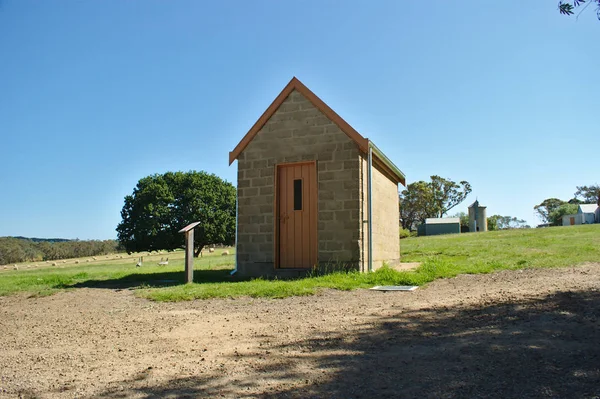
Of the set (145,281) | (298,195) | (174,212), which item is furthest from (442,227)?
(145,281)

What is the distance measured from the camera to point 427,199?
59.2m

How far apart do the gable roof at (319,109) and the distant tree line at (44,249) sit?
36.2 m

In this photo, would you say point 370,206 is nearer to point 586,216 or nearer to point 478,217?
point 478,217

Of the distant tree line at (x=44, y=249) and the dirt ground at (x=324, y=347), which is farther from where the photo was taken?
the distant tree line at (x=44, y=249)

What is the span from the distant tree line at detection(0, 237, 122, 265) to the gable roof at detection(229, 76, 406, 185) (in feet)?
119

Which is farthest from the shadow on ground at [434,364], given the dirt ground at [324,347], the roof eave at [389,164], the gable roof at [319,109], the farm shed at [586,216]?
the farm shed at [586,216]

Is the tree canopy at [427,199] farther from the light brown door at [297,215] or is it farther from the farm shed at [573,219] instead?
the light brown door at [297,215]

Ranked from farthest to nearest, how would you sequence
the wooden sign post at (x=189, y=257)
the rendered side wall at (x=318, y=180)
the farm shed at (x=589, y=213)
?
the farm shed at (x=589, y=213) → the rendered side wall at (x=318, y=180) → the wooden sign post at (x=189, y=257)

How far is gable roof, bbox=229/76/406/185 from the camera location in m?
11.2

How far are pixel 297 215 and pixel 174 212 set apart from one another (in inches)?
1152

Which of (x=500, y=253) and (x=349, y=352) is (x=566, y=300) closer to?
(x=349, y=352)

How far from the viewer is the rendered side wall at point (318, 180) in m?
11.0

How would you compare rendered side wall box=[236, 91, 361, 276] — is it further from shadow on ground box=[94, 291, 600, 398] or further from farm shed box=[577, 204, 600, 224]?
farm shed box=[577, 204, 600, 224]

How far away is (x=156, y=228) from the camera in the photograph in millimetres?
37156
